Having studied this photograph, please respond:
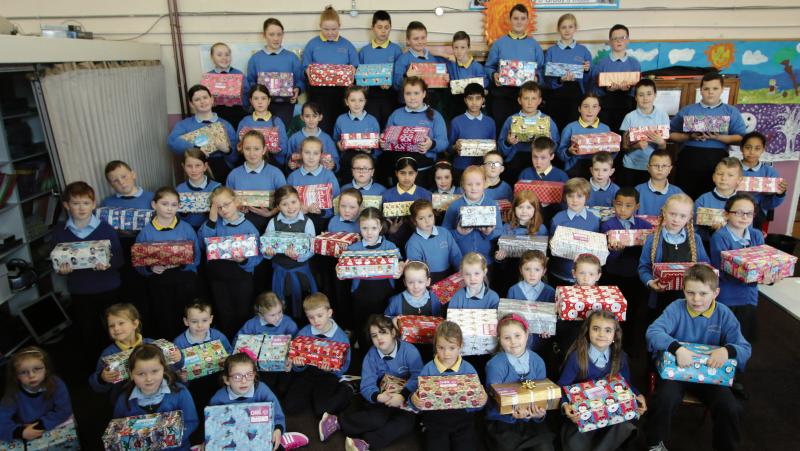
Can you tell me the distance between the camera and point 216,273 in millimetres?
4578

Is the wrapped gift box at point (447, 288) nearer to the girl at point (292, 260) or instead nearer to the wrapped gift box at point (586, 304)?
the wrapped gift box at point (586, 304)

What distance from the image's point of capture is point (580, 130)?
213 inches

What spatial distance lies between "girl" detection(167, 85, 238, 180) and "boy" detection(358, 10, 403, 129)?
60.9 inches

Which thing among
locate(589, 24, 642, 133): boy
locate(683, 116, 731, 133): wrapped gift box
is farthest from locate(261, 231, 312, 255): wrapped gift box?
locate(683, 116, 731, 133): wrapped gift box

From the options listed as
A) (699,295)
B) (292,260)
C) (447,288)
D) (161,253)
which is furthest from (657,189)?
(161,253)

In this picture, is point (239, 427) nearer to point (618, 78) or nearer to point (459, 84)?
point (459, 84)

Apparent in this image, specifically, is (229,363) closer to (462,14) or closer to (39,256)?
(39,256)

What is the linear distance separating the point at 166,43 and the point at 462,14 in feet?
11.8

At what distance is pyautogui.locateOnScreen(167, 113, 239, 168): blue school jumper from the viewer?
5.39 m

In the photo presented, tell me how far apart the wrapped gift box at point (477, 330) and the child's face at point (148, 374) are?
1.88 meters

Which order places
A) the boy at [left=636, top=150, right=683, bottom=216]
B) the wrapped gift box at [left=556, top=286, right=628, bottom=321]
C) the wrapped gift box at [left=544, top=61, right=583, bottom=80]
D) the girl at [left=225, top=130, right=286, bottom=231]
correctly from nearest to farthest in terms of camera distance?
the wrapped gift box at [left=556, top=286, right=628, bottom=321]
the boy at [left=636, top=150, right=683, bottom=216]
the girl at [left=225, top=130, right=286, bottom=231]
the wrapped gift box at [left=544, top=61, right=583, bottom=80]

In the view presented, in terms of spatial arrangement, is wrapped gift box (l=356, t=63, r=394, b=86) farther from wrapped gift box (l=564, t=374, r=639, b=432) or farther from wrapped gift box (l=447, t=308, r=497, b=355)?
wrapped gift box (l=564, t=374, r=639, b=432)

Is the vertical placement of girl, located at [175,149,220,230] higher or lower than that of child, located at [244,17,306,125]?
lower

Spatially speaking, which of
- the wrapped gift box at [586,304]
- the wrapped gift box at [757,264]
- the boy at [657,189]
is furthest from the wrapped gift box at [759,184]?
the wrapped gift box at [586,304]
